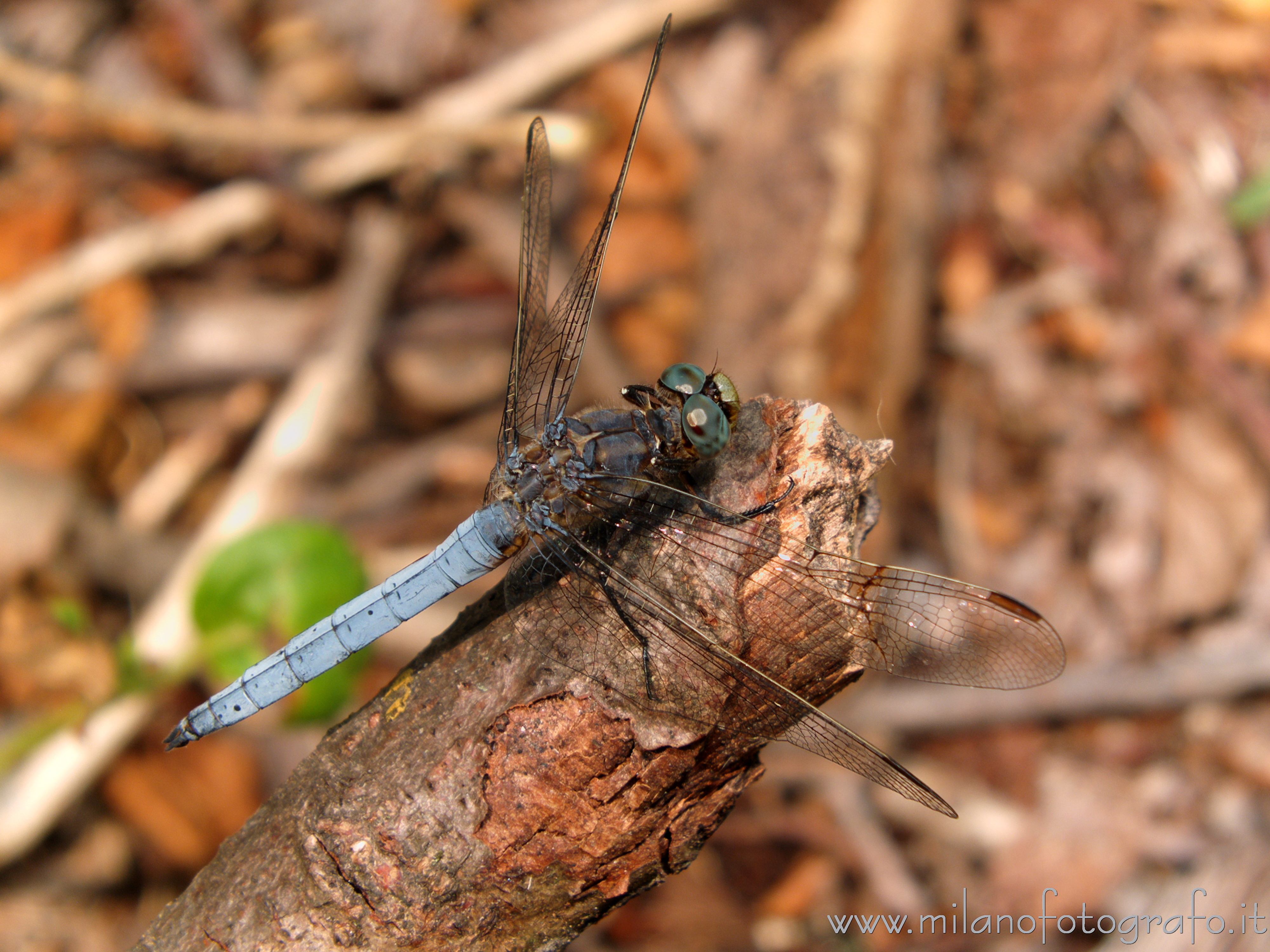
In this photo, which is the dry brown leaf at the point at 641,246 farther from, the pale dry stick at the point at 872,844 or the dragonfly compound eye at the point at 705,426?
the dragonfly compound eye at the point at 705,426

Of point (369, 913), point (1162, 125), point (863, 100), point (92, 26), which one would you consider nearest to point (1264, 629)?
point (1162, 125)

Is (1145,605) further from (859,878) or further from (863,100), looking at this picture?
(863,100)

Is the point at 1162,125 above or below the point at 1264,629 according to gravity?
above

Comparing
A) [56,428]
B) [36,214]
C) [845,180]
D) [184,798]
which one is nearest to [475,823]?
[184,798]

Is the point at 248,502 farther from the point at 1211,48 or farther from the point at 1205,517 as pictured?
A: the point at 1211,48

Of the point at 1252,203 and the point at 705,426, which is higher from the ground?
the point at 1252,203

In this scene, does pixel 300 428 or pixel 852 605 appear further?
pixel 300 428
